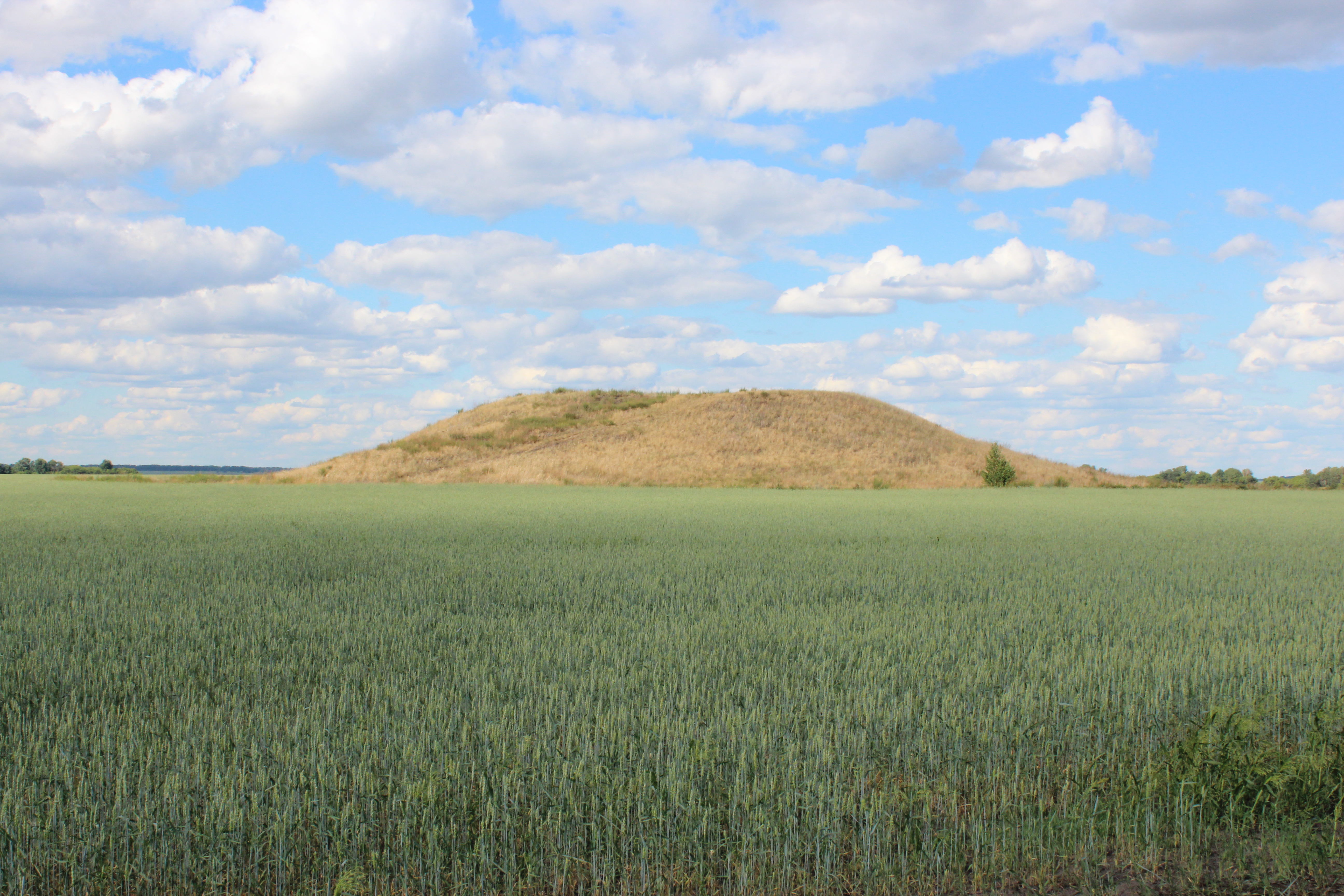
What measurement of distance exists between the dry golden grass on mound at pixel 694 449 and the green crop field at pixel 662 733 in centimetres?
4814

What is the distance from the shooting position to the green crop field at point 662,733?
4066 millimetres

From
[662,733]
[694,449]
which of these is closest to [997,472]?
[694,449]

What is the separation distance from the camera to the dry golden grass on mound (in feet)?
204

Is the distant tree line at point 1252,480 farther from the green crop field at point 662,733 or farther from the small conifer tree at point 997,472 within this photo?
the green crop field at point 662,733

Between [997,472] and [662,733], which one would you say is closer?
[662,733]

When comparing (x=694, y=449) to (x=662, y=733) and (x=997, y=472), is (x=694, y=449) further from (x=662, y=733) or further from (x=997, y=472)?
(x=662, y=733)

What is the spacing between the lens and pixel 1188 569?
14.7 metres

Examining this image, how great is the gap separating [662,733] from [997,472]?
5623 centimetres

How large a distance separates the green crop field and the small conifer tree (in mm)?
45443

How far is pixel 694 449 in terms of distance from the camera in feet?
227

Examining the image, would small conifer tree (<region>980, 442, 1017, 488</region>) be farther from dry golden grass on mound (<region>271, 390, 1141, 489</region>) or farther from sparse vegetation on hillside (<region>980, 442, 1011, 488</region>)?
dry golden grass on mound (<region>271, 390, 1141, 489</region>)

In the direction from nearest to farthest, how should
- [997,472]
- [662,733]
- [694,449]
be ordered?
[662,733], [997,472], [694,449]

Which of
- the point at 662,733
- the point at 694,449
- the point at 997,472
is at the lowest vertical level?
the point at 662,733

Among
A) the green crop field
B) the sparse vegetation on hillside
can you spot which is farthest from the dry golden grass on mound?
the green crop field
